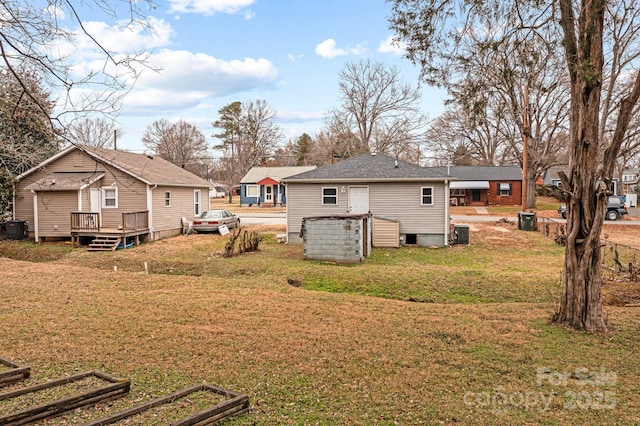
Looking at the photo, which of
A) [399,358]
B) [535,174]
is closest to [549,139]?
[535,174]

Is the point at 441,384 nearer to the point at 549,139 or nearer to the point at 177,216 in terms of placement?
the point at 177,216

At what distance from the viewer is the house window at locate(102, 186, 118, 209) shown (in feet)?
66.5

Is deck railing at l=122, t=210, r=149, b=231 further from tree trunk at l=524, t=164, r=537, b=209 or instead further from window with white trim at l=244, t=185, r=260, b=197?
tree trunk at l=524, t=164, r=537, b=209

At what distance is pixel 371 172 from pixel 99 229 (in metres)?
11.7

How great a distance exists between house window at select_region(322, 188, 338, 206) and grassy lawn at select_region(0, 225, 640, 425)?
20.1ft

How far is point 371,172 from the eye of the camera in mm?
18688

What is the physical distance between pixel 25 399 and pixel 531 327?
718 cm

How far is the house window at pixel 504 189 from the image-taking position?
4144cm

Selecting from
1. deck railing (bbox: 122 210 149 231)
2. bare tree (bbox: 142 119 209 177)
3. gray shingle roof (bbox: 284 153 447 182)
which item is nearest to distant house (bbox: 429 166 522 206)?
gray shingle roof (bbox: 284 153 447 182)

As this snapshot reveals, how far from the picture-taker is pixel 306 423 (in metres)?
4.13

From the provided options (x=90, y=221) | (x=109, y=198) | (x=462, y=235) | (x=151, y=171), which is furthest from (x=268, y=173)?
(x=462, y=235)

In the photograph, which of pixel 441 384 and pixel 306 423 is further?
pixel 441 384

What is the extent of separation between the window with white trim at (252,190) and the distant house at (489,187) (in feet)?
58.6

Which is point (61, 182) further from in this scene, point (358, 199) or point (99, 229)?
point (358, 199)
